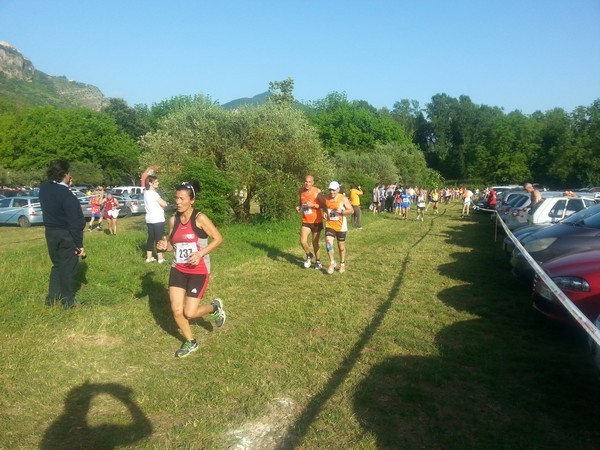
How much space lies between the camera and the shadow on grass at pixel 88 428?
3551mm

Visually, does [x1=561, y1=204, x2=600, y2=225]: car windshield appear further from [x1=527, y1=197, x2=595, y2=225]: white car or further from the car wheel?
the car wheel

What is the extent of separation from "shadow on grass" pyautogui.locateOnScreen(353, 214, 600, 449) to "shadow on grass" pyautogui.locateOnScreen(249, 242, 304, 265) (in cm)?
521

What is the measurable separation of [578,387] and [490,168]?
7902 cm

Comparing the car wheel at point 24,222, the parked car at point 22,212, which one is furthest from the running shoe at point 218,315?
the car wheel at point 24,222

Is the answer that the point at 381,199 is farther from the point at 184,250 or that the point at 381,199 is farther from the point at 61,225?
the point at 184,250

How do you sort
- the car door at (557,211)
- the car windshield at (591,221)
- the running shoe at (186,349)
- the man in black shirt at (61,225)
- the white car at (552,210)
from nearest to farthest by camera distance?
the running shoe at (186,349) < the man in black shirt at (61,225) < the car windshield at (591,221) < the white car at (552,210) < the car door at (557,211)

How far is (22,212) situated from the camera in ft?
72.9

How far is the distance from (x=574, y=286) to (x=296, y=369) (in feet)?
11.1

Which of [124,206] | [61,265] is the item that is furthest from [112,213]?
[124,206]

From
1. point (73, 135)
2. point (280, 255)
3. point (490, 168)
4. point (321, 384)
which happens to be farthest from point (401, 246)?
point (490, 168)

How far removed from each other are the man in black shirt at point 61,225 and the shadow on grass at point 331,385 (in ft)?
13.8

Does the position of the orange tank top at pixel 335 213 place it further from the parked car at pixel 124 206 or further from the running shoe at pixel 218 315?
the parked car at pixel 124 206

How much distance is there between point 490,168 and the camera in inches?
3031

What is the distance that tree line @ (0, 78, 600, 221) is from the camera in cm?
1736
